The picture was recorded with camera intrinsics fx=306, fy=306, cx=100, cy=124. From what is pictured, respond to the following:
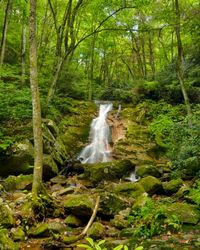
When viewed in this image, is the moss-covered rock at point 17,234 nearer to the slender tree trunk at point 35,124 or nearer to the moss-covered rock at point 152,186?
the slender tree trunk at point 35,124

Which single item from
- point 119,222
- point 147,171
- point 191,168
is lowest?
point 119,222

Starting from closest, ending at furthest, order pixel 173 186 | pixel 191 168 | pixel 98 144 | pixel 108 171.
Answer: pixel 173 186 < pixel 191 168 < pixel 108 171 < pixel 98 144

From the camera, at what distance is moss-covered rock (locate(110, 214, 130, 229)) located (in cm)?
672

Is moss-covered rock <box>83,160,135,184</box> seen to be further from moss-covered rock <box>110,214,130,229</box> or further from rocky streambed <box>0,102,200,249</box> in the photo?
moss-covered rock <box>110,214,130,229</box>

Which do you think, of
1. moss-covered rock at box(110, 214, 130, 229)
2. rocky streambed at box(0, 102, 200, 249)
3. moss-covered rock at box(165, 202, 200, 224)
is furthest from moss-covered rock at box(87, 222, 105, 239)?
moss-covered rock at box(165, 202, 200, 224)

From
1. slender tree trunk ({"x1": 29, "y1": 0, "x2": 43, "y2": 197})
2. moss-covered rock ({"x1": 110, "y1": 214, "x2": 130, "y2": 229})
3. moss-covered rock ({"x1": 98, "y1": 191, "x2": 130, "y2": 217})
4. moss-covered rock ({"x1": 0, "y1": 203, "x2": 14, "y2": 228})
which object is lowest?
moss-covered rock ({"x1": 110, "y1": 214, "x2": 130, "y2": 229})

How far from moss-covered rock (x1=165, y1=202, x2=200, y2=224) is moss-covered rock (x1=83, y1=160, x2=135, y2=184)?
4.73 m

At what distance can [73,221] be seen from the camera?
676cm

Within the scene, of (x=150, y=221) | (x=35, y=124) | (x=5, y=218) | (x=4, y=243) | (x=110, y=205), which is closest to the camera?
(x=4, y=243)

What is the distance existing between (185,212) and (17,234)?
11.9 ft

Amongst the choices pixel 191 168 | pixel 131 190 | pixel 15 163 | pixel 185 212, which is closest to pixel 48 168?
pixel 15 163

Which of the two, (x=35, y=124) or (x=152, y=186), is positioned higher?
(x=35, y=124)

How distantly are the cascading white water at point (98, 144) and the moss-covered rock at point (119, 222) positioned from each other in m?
7.51

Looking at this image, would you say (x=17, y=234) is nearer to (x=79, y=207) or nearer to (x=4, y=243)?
(x=4, y=243)
